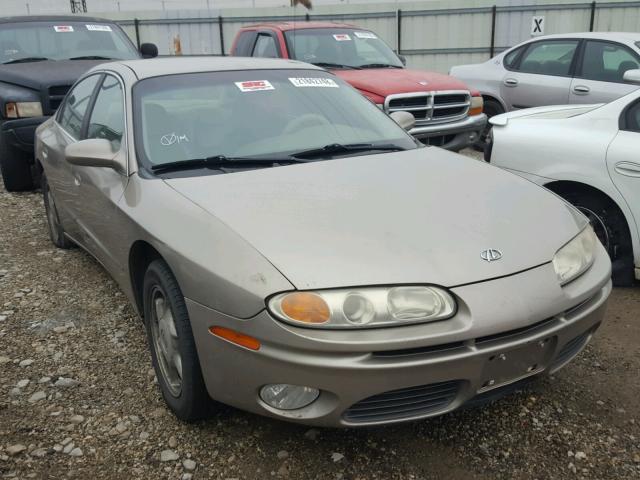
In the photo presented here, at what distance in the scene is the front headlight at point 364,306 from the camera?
2135 mm

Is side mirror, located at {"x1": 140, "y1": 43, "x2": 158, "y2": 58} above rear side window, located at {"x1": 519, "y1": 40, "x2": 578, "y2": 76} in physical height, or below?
above

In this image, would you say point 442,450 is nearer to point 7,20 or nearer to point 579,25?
point 7,20

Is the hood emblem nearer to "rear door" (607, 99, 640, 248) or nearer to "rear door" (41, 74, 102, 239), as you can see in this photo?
"rear door" (607, 99, 640, 248)

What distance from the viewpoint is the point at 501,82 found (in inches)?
335

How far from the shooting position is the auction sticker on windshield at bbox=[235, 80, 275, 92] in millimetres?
3564

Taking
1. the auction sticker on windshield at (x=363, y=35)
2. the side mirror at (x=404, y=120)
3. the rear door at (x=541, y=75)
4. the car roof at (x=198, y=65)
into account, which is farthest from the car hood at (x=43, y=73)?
the rear door at (x=541, y=75)

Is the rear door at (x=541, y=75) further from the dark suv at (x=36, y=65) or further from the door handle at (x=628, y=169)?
the dark suv at (x=36, y=65)

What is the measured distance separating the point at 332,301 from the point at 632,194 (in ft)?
8.77

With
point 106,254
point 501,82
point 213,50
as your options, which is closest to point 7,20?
point 106,254

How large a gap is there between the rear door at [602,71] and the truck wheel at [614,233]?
3.61 meters

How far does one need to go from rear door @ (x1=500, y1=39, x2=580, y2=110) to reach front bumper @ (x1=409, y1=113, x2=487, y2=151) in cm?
87

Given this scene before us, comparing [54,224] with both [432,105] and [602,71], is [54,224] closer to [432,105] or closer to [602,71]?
[432,105]

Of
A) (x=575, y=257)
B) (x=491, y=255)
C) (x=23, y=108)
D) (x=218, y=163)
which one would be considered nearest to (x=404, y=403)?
(x=491, y=255)

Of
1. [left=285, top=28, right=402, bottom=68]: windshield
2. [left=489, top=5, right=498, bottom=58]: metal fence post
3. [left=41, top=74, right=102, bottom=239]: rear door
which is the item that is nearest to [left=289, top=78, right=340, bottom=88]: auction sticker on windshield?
[left=41, top=74, right=102, bottom=239]: rear door
